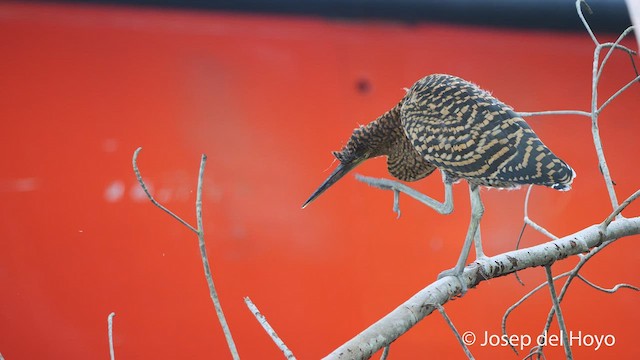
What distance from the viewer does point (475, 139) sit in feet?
2.57

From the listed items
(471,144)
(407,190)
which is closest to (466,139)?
(471,144)

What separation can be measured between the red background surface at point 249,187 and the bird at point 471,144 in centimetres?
39

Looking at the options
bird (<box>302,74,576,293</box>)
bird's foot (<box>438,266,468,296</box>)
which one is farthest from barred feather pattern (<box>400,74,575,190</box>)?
bird's foot (<box>438,266,468,296</box>)

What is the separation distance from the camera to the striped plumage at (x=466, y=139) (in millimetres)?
716

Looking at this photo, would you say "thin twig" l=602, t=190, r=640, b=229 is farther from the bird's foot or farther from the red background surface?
the red background surface

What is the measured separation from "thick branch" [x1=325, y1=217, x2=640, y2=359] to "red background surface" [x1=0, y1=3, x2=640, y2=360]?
0.62m

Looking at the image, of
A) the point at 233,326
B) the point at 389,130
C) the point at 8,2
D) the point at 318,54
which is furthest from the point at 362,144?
the point at 8,2

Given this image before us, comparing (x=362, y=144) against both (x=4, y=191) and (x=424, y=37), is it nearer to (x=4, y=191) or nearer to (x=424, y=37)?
(x=424, y=37)

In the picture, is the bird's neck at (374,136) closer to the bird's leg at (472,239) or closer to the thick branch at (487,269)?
the bird's leg at (472,239)

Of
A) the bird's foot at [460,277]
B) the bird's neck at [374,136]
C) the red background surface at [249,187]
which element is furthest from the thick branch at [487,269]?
the red background surface at [249,187]

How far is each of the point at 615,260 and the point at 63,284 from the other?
1279 millimetres

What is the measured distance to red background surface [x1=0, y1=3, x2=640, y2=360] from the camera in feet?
3.96

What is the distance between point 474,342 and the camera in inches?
51.6

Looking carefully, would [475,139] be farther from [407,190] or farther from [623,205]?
[623,205]
